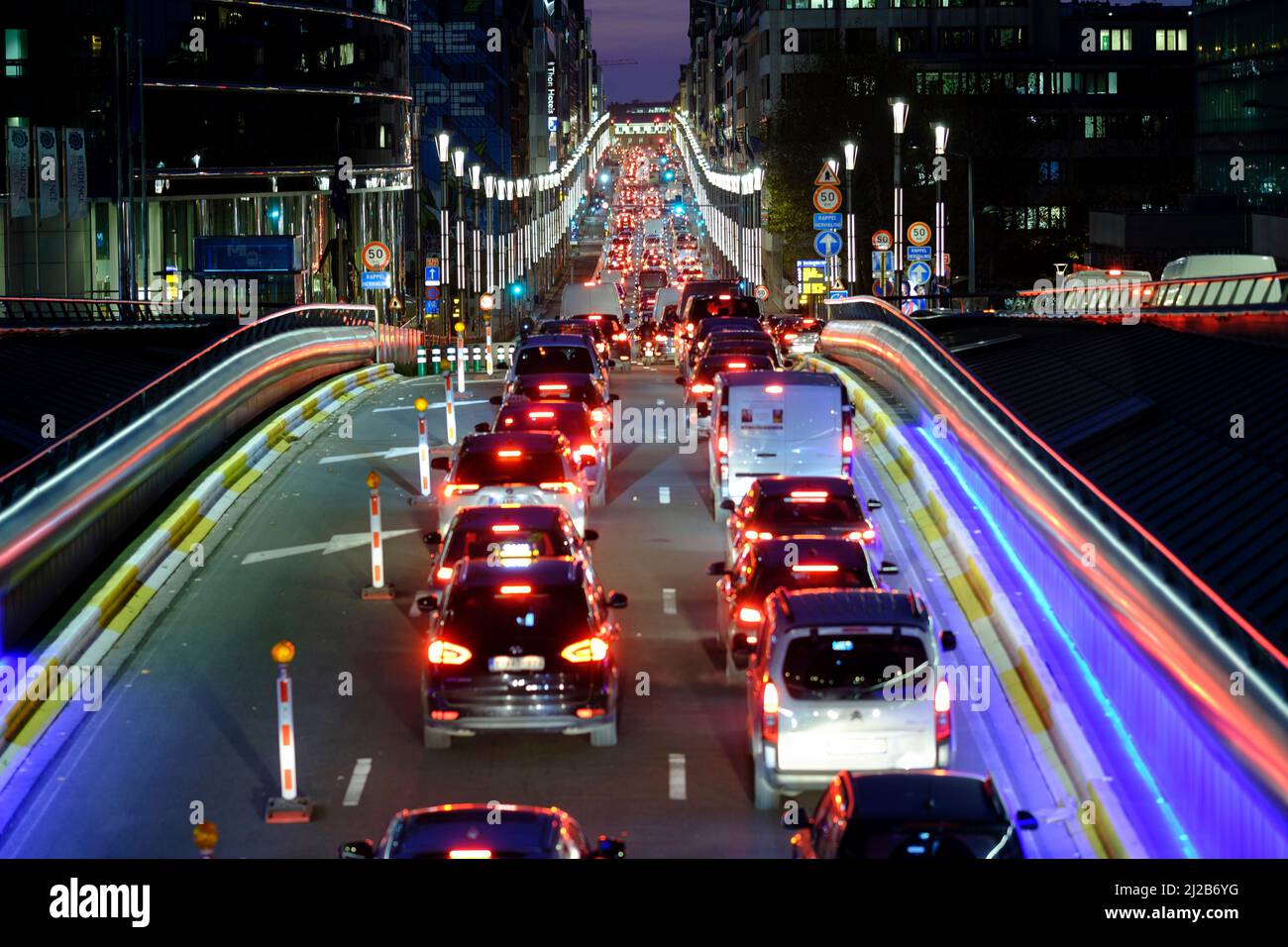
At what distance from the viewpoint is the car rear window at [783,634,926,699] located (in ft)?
46.6

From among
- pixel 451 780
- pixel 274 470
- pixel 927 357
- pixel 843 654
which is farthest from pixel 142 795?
pixel 927 357

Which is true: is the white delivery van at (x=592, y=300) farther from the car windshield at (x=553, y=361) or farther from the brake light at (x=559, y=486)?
the brake light at (x=559, y=486)

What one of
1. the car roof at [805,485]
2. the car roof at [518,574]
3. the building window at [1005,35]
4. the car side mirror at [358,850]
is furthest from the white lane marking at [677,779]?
the building window at [1005,35]

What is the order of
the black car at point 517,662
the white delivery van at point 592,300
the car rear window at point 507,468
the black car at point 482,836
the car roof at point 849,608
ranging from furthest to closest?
the white delivery van at point 592,300 → the car rear window at point 507,468 → the black car at point 517,662 → the car roof at point 849,608 → the black car at point 482,836

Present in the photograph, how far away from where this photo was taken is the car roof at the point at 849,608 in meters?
14.4

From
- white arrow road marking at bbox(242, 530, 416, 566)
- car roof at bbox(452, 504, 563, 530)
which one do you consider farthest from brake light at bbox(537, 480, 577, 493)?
car roof at bbox(452, 504, 563, 530)

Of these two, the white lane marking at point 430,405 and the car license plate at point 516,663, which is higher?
the white lane marking at point 430,405

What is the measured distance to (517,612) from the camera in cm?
1575

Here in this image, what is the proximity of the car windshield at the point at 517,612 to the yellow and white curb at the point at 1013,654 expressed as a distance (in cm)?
373

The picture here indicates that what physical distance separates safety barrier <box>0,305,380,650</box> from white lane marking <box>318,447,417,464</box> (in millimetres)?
→ 1505

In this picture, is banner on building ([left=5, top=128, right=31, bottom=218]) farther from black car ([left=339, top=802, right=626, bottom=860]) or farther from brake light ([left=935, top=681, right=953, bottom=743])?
black car ([left=339, top=802, right=626, bottom=860])

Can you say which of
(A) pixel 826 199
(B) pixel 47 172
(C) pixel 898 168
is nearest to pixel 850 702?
(C) pixel 898 168

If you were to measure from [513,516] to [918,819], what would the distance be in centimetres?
896

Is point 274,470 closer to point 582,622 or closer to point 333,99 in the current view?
point 582,622
